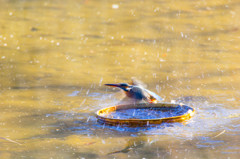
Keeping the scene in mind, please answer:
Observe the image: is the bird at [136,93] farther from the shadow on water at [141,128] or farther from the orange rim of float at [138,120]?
the shadow on water at [141,128]

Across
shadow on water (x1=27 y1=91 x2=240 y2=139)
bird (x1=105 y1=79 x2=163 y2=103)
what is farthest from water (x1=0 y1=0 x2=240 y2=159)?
bird (x1=105 y1=79 x2=163 y2=103)

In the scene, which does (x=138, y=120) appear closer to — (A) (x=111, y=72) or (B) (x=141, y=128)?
(B) (x=141, y=128)

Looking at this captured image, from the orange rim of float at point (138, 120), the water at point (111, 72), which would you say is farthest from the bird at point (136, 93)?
the water at point (111, 72)

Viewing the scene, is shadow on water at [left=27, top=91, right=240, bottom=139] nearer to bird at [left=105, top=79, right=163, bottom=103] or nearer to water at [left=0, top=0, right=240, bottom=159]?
water at [left=0, top=0, right=240, bottom=159]

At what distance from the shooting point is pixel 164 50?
7.23 meters

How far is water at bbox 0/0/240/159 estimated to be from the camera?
373cm

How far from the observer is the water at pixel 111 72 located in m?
3.73

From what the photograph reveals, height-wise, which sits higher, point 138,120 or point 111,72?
point 111,72

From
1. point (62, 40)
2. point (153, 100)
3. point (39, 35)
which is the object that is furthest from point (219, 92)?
point (39, 35)

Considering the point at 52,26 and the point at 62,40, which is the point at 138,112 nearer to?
the point at 62,40

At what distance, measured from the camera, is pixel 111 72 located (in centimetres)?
620

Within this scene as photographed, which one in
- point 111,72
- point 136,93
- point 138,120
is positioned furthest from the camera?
point 111,72

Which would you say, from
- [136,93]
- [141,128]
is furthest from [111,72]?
[141,128]

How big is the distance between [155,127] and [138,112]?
1.69 ft
